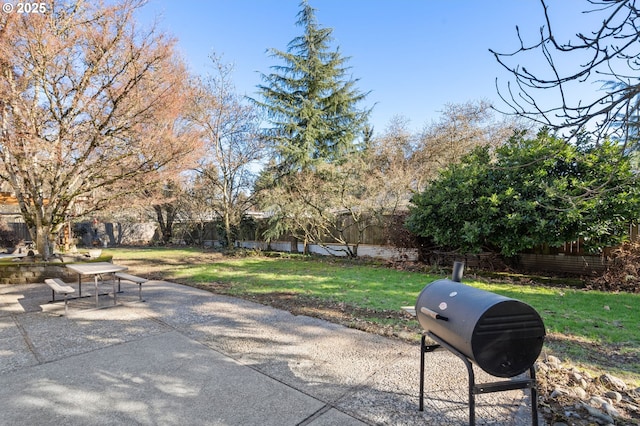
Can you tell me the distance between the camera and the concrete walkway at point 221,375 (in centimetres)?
237

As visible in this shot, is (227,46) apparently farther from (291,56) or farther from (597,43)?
(597,43)

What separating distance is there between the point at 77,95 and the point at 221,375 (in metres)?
7.22

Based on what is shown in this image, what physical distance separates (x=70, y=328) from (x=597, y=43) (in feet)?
20.1

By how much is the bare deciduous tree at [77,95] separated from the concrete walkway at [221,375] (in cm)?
407

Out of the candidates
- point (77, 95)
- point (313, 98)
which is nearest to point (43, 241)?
point (77, 95)

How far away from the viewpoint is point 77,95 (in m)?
7.00

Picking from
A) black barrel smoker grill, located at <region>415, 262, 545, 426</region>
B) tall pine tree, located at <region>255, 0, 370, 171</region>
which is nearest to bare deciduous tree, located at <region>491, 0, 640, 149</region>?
black barrel smoker grill, located at <region>415, 262, 545, 426</region>

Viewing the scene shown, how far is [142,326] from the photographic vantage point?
14.4ft

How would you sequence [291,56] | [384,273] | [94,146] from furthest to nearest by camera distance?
[291,56], [384,273], [94,146]

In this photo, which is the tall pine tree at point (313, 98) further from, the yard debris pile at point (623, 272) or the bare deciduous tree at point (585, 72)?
the bare deciduous tree at point (585, 72)

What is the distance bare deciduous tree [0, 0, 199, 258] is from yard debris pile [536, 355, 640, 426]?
852 centimetres

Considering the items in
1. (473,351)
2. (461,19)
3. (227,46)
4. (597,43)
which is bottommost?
(473,351)

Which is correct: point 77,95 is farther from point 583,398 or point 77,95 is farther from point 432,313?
point 583,398

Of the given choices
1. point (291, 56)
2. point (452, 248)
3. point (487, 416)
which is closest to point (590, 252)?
point (452, 248)
